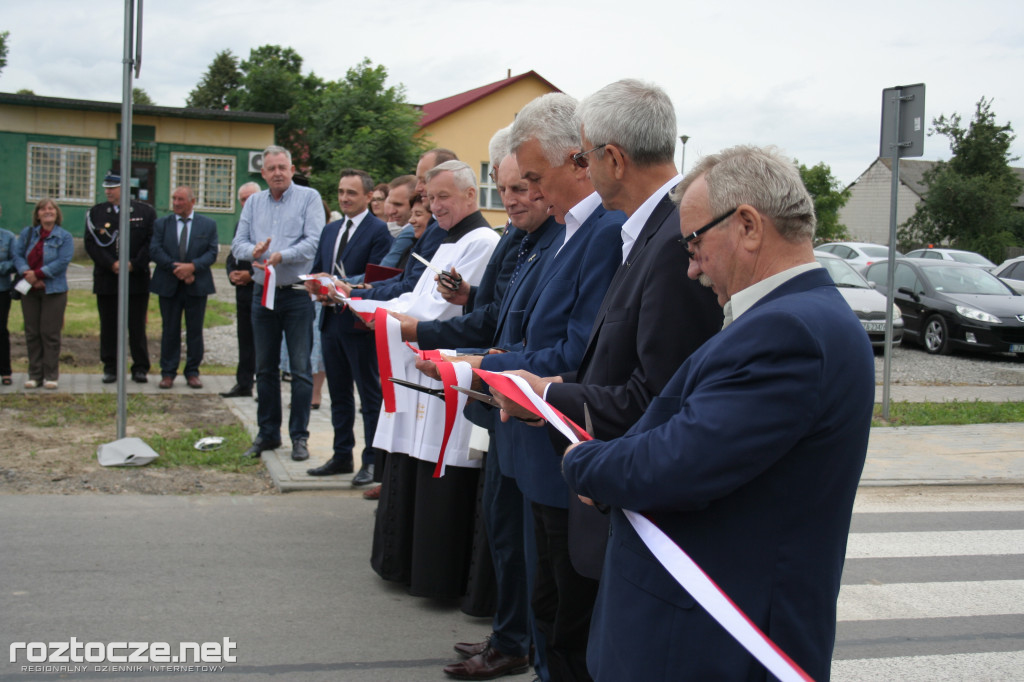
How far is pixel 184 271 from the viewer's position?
10.7 meters

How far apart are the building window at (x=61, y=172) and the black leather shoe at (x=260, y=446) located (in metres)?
26.9

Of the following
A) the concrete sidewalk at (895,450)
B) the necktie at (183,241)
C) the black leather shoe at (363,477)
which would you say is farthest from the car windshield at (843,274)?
the black leather shoe at (363,477)

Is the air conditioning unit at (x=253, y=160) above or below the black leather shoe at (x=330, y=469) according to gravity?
above

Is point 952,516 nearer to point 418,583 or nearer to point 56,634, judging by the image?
point 418,583

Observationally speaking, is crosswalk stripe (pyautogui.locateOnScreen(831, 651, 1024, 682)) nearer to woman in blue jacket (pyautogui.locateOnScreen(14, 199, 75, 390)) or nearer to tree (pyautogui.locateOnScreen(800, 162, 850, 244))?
woman in blue jacket (pyautogui.locateOnScreen(14, 199, 75, 390))

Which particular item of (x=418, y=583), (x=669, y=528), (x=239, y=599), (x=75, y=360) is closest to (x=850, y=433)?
(x=669, y=528)

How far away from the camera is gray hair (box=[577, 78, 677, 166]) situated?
2824 mm

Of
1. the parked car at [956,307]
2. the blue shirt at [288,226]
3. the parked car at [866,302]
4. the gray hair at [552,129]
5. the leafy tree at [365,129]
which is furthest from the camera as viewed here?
the leafy tree at [365,129]

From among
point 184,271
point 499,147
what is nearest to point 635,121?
point 499,147

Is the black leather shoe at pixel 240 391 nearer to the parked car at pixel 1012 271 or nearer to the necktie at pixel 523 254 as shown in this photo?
the necktie at pixel 523 254

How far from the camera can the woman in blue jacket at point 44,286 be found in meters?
10.2

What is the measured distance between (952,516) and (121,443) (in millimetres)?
6471

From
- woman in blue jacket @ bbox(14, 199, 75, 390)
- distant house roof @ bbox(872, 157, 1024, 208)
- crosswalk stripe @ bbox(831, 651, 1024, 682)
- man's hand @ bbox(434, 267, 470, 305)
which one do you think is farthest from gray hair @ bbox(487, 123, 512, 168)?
distant house roof @ bbox(872, 157, 1024, 208)

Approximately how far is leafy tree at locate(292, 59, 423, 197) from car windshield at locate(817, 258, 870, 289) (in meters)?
11.0
